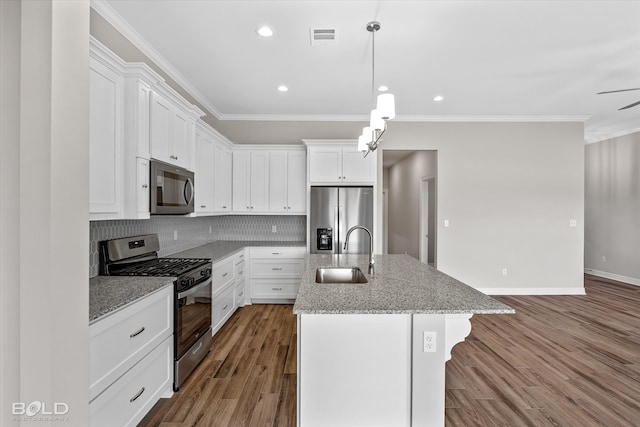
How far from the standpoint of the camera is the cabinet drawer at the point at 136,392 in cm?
155

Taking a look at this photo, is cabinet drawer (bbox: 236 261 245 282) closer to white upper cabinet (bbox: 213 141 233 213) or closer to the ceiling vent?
white upper cabinet (bbox: 213 141 233 213)

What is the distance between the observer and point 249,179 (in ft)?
15.2

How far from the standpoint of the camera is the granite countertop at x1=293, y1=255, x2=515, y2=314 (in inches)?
58.3

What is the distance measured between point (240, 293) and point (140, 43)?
9.88 ft

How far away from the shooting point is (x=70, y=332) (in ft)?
3.41

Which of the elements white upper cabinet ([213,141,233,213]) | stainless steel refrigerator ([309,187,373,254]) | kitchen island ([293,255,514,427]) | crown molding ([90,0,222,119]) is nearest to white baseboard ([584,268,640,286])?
stainless steel refrigerator ([309,187,373,254])

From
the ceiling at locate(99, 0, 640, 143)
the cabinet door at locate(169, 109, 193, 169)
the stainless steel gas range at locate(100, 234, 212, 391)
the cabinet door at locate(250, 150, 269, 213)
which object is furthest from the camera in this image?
the cabinet door at locate(250, 150, 269, 213)

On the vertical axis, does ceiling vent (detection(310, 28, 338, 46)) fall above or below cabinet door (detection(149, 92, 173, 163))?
above

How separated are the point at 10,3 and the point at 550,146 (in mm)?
6172

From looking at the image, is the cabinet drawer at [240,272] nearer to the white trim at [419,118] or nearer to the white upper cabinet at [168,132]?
the white upper cabinet at [168,132]

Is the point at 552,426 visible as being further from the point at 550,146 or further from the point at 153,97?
the point at 550,146

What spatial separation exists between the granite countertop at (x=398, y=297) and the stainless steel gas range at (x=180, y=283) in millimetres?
955

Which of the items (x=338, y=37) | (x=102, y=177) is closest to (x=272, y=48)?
(x=338, y=37)

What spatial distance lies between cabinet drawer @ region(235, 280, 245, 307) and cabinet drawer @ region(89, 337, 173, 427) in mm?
1781
